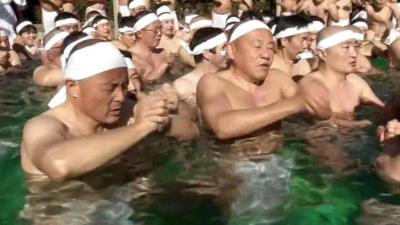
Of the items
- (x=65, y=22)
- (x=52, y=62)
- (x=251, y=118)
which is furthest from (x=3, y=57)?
(x=251, y=118)

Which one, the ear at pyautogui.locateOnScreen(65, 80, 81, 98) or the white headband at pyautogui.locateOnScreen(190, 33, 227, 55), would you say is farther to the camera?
the white headband at pyautogui.locateOnScreen(190, 33, 227, 55)

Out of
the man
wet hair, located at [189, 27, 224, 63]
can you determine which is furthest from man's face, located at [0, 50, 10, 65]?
wet hair, located at [189, 27, 224, 63]

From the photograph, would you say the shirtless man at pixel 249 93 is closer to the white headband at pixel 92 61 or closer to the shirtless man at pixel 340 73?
the shirtless man at pixel 340 73

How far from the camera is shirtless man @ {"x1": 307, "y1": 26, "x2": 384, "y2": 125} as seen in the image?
7.36 metres

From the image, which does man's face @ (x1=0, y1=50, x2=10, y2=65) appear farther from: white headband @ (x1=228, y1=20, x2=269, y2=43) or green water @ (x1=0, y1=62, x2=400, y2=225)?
white headband @ (x1=228, y1=20, x2=269, y2=43)

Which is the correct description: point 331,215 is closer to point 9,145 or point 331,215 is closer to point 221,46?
point 9,145

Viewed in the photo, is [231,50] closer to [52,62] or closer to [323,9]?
[52,62]

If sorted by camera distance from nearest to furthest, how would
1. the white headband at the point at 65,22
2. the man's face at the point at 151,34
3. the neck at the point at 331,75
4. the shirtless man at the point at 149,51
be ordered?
the neck at the point at 331,75, the shirtless man at the point at 149,51, the man's face at the point at 151,34, the white headband at the point at 65,22

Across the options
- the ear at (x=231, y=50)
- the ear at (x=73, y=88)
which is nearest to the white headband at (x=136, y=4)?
the ear at (x=231, y=50)

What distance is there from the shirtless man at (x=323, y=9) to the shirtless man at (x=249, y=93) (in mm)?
8175

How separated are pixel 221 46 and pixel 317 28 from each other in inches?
55.2

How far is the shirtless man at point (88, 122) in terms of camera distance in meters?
4.36

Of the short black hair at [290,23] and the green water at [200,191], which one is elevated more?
the short black hair at [290,23]

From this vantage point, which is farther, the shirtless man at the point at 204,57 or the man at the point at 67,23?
the man at the point at 67,23
